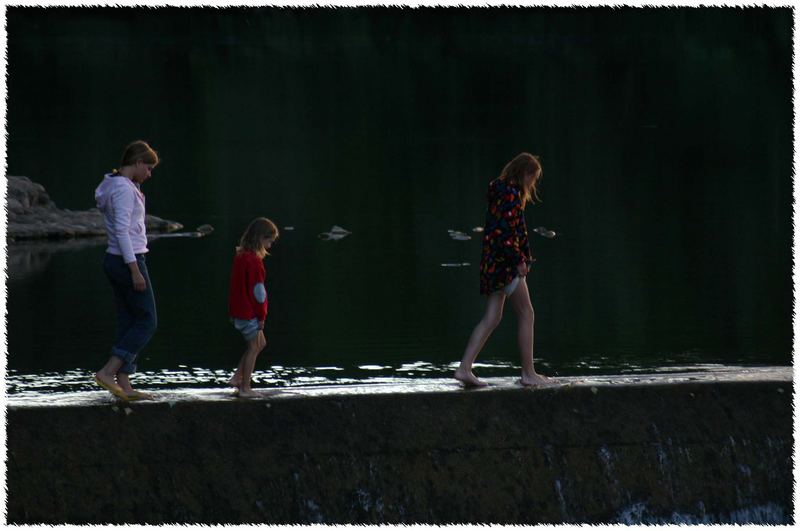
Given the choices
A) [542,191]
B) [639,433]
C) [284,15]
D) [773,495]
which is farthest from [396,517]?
[284,15]

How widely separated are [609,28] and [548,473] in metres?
111

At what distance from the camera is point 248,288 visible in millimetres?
10875

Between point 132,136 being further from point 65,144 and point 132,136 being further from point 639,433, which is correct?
point 639,433

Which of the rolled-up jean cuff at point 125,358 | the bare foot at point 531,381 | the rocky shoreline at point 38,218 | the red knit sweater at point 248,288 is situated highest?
the rocky shoreline at point 38,218

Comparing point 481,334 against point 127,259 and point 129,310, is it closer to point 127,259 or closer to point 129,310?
point 129,310

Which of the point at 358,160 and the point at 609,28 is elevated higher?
the point at 609,28

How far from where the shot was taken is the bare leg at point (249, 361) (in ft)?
36.1

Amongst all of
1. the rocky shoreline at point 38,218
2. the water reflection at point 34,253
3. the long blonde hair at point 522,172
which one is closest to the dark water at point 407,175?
the water reflection at point 34,253

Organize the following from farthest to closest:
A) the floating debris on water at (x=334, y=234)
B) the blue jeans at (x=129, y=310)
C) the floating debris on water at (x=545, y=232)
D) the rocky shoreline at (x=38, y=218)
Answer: the floating debris on water at (x=545, y=232)
the floating debris on water at (x=334, y=234)
the rocky shoreline at (x=38, y=218)
the blue jeans at (x=129, y=310)

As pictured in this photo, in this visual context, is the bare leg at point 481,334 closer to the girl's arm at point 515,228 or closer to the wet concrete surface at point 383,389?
the wet concrete surface at point 383,389

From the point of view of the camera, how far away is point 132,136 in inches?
2293

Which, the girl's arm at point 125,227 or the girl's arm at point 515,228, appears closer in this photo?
the girl's arm at point 125,227

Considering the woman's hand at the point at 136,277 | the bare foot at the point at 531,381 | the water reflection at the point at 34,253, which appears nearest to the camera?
the woman's hand at the point at 136,277

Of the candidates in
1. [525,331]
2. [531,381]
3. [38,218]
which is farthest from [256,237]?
[38,218]
